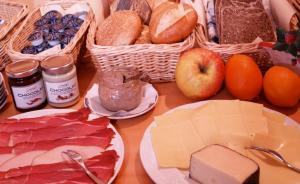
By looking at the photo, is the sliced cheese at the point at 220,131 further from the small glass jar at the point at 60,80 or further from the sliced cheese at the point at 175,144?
the small glass jar at the point at 60,80

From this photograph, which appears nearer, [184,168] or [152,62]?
[184,168]

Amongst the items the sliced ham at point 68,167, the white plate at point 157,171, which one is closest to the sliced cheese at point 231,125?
the white plate at point 157,171

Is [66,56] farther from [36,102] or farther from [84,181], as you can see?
[84,181]

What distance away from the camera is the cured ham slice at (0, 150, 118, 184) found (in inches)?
24.1

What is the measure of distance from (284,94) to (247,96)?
0.08 meters

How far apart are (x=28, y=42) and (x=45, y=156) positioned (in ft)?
1.36

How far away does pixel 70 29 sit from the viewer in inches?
38.3

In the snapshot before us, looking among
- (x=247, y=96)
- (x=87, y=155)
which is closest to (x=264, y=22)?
(x=247, y=96)

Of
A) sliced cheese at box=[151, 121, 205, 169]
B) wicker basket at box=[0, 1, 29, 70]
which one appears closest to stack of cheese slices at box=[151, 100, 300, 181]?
sliced cheese at box=[151, 121, 205, 169]

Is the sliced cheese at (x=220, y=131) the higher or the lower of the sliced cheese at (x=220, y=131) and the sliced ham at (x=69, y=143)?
the higher

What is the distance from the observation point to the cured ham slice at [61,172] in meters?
0.61

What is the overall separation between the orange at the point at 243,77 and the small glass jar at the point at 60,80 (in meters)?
0.37

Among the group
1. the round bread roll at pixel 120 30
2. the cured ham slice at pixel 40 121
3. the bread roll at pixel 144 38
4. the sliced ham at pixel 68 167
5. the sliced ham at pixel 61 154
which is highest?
the round bread roll at pixel 120 30

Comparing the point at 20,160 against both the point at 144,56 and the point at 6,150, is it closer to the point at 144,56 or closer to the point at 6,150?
the point at 6,150
